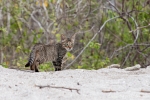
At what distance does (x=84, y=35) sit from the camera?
42.8 ft

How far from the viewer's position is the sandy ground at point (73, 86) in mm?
5816

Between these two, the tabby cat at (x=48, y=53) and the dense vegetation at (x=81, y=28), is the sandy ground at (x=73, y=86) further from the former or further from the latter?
the dense vegetation at (x=81, y=28)

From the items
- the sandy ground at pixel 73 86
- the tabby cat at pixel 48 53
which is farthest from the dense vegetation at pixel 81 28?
the sandy ground at pixel 73 86

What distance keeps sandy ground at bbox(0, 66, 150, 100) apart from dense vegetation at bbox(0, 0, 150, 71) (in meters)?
3.83

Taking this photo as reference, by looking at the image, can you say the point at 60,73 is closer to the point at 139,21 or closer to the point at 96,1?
the point at 139,21

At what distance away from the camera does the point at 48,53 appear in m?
8.10

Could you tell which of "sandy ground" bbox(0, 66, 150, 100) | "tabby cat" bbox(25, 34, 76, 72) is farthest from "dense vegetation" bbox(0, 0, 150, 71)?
"sandy ground" bbox(0, 66, 150, 100)

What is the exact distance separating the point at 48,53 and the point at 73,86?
1949 millimetres

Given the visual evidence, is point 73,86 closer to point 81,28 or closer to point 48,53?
point 48,53

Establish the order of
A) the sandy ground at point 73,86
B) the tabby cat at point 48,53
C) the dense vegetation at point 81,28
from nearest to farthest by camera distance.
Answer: the sandy ground at point 73,86, the tabby cat at point 48,53, the dense vegetation at point 81,28

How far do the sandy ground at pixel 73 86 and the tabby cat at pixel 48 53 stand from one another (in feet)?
1.97

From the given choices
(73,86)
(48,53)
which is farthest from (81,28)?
(73,86)

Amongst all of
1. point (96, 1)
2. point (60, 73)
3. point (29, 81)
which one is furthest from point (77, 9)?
point (29, 81)

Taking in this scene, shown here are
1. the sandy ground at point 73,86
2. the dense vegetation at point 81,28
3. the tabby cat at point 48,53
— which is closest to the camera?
the sandy ground at point 73,86
